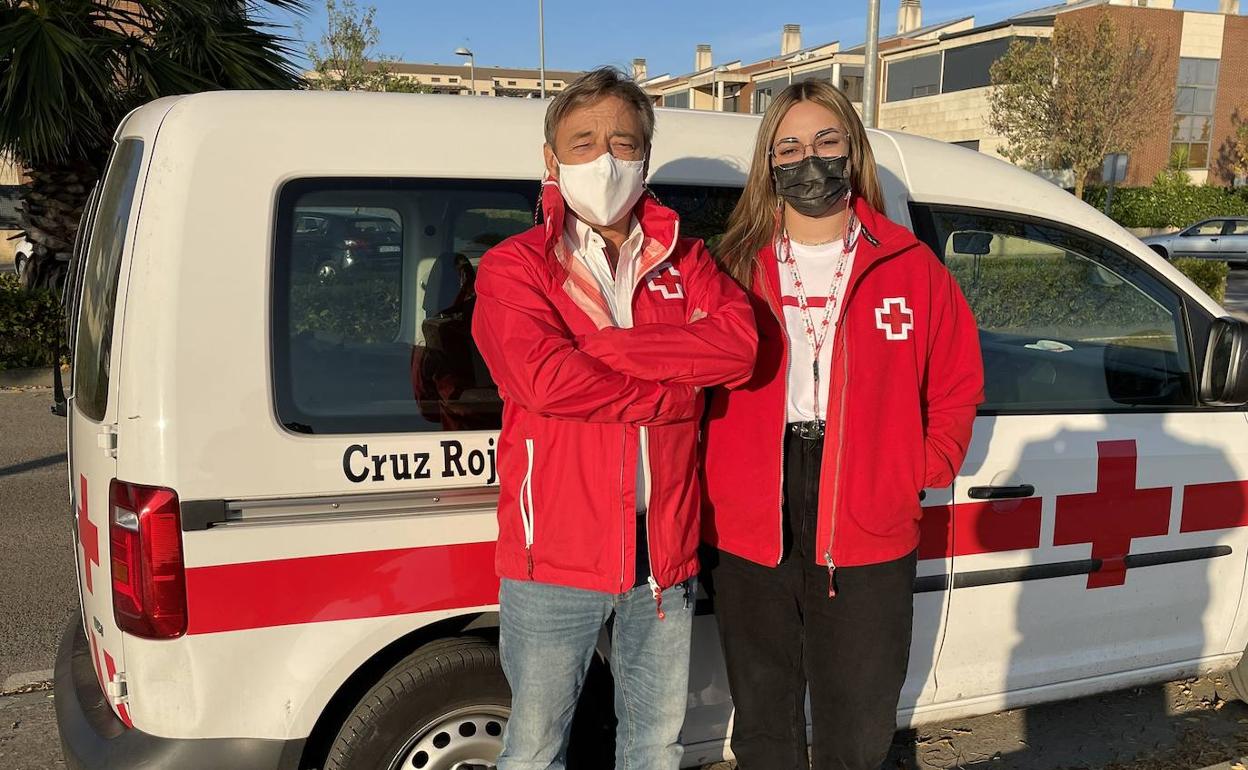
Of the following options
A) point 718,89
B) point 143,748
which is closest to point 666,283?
point 143,748

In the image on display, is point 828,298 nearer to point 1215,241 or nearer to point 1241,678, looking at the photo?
point 1241,678

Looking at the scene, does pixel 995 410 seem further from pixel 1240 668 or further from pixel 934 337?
pixel 1240 668

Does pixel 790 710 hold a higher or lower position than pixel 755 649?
lower

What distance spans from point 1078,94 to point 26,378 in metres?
24.2

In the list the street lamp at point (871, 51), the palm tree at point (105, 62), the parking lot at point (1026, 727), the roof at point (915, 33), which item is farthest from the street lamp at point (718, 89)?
the parking lot at point (1026, 727)

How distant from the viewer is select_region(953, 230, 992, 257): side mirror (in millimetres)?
2699

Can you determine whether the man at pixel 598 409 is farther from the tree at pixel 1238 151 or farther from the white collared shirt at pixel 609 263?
the tree at pixel 1238 151

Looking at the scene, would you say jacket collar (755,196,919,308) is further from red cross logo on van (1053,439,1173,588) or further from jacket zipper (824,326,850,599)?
red cross logo on van (1053,439,1173,588)

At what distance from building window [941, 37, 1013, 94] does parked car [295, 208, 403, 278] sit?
33795 mm

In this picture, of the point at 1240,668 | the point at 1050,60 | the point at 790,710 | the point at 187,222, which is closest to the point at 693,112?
the point at 187,222

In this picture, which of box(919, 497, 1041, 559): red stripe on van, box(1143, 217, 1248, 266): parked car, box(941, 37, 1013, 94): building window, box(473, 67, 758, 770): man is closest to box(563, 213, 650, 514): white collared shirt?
box(473, 67, 758, 770): man

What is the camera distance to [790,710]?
86.0 inches

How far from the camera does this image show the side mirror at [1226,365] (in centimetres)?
263

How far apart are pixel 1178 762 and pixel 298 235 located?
3106 millimetres
